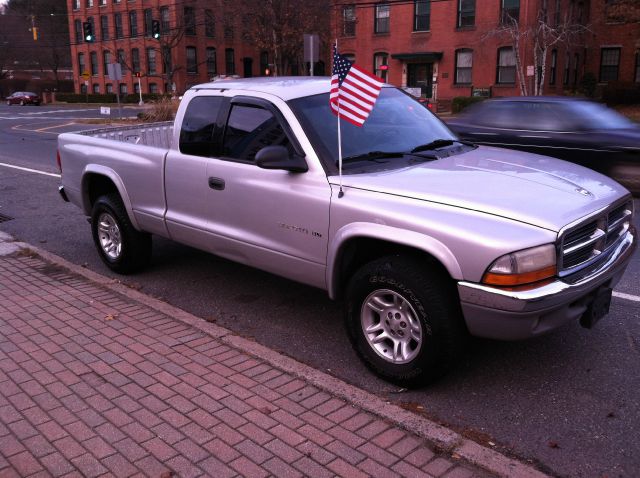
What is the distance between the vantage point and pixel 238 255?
16.4 ft

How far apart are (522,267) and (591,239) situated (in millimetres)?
735

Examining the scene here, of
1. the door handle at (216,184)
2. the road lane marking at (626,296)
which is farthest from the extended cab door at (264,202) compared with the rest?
the road lane marking at (626,296)

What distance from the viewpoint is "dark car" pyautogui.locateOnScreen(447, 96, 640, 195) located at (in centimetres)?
920

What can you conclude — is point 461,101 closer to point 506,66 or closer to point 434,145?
point 506,66

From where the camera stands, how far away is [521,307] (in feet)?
11.1

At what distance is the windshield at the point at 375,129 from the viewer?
4.53 metres

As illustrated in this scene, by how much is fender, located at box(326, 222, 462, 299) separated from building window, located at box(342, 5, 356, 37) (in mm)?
39051

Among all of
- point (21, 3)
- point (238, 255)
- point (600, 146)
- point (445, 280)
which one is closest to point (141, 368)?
point (238, 255)

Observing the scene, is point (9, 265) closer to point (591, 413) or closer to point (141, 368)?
point (141, 368)

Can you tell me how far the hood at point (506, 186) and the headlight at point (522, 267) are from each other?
163 millimetres

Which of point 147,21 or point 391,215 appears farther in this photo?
point 147,21

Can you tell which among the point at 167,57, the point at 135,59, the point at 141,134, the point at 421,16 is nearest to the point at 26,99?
the point at 135,59

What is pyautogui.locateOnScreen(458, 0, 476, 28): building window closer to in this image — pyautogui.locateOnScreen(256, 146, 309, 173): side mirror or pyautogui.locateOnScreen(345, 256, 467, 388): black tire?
pyautogui.locateOnScreen(256, 146, 309, 173): side mirror

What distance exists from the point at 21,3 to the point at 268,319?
3509 inches
